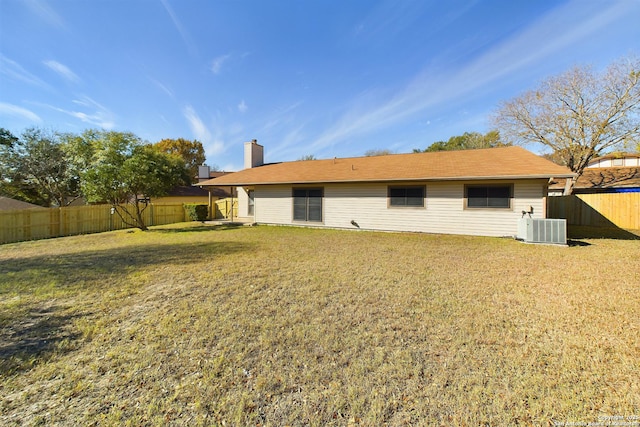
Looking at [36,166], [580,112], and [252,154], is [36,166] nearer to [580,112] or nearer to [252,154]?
[252,154]

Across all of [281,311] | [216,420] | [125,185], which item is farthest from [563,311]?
[125,185]

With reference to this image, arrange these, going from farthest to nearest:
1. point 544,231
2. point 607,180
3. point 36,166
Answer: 1. point 607,180
2. point 36,166
3. point 544,231

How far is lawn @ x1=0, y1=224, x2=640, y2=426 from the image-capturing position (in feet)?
6.43

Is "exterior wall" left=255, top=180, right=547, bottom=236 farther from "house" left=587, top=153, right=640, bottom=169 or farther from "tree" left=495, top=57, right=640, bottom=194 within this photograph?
"house" left=587, top=153, right=640, bottom=169

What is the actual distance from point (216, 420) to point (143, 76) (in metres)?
12.9

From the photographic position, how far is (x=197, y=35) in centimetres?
1023

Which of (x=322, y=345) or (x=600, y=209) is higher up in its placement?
(x=600, y=209)

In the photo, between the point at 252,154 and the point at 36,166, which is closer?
the point at 252,154

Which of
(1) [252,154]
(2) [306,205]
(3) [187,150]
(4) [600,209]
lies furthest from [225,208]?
(3) [187,150]

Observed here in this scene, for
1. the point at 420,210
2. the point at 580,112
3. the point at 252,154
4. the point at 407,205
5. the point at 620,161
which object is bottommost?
the point at 420,210

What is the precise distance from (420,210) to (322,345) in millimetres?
9126

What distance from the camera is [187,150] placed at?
3816 cm

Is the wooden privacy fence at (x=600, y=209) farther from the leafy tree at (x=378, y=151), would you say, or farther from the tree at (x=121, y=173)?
the leafy tree at (x=378, y=151)

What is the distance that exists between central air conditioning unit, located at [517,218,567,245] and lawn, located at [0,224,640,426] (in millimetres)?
2208
